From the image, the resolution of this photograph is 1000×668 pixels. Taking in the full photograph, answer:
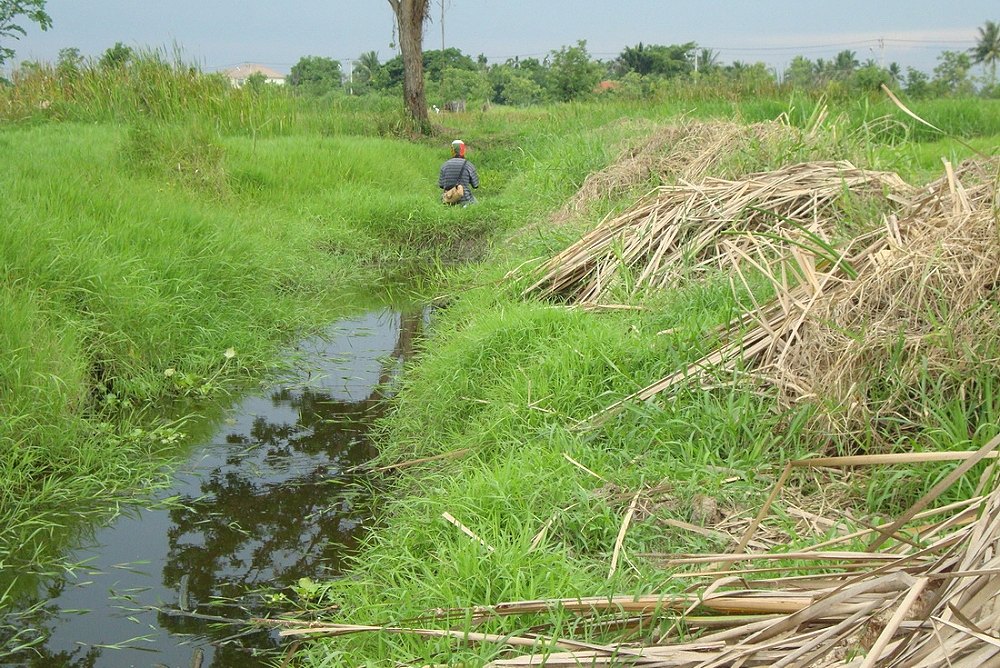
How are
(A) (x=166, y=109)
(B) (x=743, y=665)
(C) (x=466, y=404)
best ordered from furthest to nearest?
1. (A) (x=166, y=109)
2. (C) (x=466, y=404)
3. (B) (x=743, y=665)

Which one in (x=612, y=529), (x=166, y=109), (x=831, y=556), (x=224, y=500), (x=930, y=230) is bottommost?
(x=224, y=500)

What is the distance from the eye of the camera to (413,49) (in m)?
16.7

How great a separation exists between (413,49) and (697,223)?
12.7 metres

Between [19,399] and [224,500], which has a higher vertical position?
[19,399]

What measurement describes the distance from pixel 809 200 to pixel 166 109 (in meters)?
8.67

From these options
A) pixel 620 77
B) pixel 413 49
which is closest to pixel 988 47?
pixel 620 77

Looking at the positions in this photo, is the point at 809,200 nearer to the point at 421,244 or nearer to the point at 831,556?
the point at 831,556

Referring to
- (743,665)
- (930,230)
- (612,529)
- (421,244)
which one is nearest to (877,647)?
(743,665)

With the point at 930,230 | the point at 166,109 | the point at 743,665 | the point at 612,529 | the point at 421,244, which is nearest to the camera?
the point at 743,665

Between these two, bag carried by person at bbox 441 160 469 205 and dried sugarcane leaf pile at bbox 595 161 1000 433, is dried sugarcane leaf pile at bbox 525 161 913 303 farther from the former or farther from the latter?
bag carried by person at bbox 441 160 469 205

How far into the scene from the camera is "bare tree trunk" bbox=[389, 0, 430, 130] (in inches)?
651

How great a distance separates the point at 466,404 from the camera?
461 cm

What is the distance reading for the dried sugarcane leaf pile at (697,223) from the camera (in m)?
4.96

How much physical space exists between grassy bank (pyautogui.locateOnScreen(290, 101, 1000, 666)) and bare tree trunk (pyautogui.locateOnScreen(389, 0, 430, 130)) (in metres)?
12.7
